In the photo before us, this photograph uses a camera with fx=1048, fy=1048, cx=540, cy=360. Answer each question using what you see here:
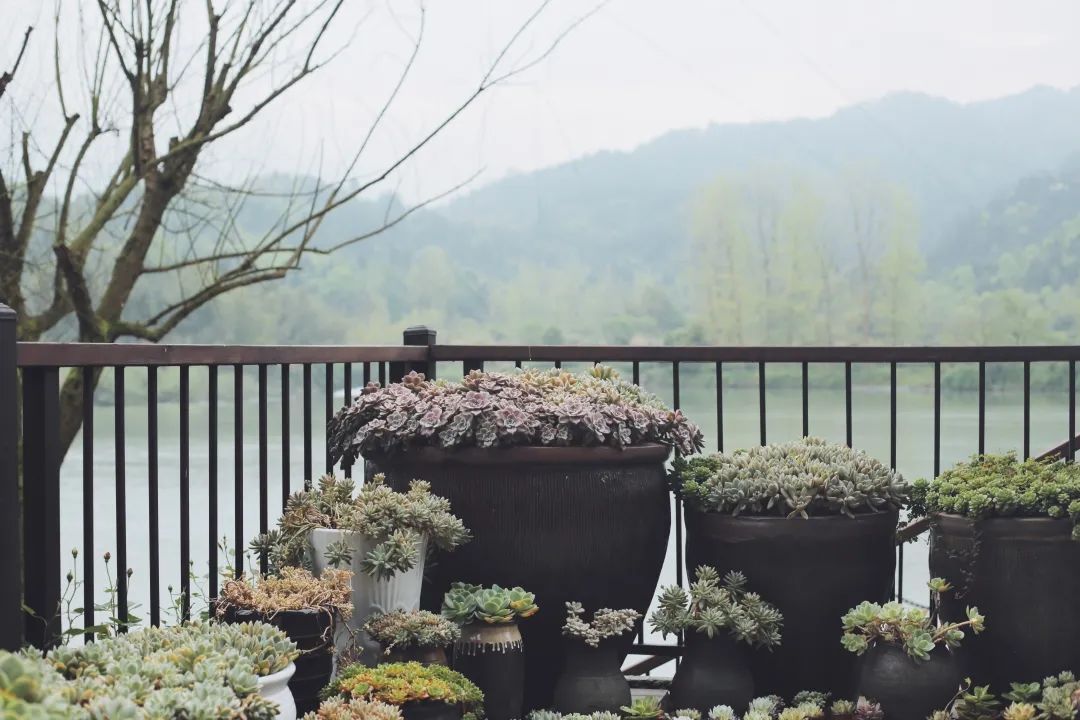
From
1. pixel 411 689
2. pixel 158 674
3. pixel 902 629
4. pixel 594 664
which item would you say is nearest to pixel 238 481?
pixel 411 689

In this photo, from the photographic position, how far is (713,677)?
286 cm

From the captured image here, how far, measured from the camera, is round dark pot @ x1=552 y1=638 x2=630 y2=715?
276cm

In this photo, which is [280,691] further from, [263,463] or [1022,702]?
[1022,702]

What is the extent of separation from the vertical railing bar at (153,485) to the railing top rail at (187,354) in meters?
0.07

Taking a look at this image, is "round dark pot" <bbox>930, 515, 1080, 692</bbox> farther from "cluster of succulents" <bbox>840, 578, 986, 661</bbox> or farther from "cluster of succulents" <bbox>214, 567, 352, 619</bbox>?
"cluster of succulents" <bbox>214, 567, 352, 619</bbox>

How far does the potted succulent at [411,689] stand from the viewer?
230cm

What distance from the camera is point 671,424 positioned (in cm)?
305

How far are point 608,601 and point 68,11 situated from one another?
3759 mm

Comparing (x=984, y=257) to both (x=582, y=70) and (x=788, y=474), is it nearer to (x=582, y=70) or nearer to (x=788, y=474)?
(x=582, y=70)

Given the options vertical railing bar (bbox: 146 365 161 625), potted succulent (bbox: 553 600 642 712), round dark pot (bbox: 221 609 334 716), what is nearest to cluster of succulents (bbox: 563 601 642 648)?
potted succulent (bbox: 553 600 642 712)

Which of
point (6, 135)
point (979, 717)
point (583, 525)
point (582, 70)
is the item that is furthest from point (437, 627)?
point (582, 70)

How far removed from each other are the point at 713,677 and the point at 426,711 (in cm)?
91

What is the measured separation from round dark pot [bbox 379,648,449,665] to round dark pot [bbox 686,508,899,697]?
2.87ft

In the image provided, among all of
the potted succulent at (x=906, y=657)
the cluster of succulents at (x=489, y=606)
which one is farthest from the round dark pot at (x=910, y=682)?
the cluster of succulents at (x=489, y=606)
